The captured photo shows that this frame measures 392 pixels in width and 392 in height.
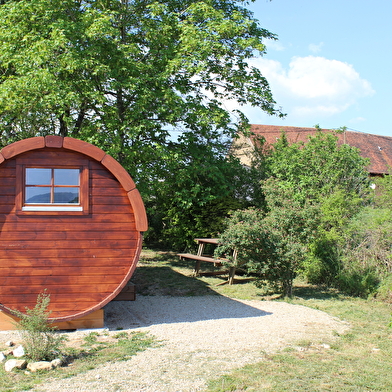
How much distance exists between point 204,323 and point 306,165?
8425mm

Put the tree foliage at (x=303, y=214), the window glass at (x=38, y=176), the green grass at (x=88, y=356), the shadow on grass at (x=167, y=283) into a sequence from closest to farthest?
the green grass at (x=88, y=356)
the window glass at (x=38, y=176)
the tree foliage at (x=303, y=214)
the shadow on grass at (x=167, y=283)

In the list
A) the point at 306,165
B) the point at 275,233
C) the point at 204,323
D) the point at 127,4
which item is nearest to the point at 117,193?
the point at 204,323

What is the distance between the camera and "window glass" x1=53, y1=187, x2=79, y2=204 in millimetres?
8234

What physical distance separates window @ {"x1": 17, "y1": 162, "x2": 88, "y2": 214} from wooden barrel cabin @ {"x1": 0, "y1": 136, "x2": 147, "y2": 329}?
17 mm

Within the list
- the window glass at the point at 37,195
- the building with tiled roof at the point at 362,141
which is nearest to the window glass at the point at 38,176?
the window glass at the point at 37,195

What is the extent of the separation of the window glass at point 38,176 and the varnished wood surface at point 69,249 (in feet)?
0.72

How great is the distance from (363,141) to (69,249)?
3148cm

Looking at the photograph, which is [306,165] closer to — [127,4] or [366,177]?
[366,177]

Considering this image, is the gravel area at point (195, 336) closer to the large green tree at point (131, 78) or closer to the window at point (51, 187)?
the window at point (51, 187)

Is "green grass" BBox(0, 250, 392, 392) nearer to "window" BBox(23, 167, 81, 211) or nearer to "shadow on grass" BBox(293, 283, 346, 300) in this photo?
"shadow on grass" BBox(293, 283, 346, 300)

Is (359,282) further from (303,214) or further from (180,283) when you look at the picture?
(180,283)

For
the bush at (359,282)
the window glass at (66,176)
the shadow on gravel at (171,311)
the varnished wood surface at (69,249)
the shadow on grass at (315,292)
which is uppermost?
the window glass at (66,176)

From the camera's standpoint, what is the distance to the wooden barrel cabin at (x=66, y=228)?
7965 millimetres

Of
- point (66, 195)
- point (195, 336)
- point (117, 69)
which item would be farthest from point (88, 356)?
point (117, 69)
